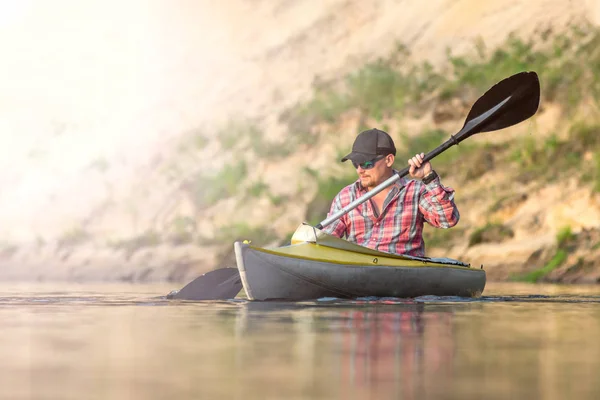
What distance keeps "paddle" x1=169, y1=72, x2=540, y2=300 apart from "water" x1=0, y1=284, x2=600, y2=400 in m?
2.02

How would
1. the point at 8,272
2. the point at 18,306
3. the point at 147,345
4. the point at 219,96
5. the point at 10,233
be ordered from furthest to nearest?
the point at 219,96 → the point at 10,233 → the point at 8,272 → the point at 18,306 → the point at 147,345

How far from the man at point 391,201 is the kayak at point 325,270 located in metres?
0.26

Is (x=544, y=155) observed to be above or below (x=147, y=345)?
above

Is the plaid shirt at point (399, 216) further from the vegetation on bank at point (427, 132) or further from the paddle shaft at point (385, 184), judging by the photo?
the vegetation on bank at point (427, 132)

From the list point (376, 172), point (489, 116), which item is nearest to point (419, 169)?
point (376, 172)

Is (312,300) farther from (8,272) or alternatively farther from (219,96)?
(219,96)

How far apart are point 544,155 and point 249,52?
35.6ft

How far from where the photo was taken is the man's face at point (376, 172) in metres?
9.38

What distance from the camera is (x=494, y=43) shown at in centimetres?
2475

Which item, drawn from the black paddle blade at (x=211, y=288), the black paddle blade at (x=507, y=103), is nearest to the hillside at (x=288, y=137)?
the black paddle blade at (x=507, y=103)

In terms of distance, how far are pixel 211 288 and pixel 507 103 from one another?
307 cm

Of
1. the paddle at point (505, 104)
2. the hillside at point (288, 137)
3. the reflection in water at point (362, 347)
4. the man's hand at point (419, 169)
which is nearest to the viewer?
the reflection in water at point (362, 347)

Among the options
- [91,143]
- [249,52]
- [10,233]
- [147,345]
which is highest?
[249,52]

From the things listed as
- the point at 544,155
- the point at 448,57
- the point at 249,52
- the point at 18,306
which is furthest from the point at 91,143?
the point at 18,306
